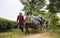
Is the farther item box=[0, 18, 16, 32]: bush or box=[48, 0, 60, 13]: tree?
box=[48, 0, 60, 13]: tree

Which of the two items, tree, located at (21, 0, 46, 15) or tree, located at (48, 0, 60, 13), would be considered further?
tree, located at (21, 0, 46, 15)

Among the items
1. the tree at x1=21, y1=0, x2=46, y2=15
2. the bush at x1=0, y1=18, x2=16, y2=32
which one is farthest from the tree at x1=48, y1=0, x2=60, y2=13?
the bush at x1=0, y1=18, x2=16, y2=32

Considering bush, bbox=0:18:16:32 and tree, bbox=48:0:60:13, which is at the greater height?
tree, bbox=48:0:60:13

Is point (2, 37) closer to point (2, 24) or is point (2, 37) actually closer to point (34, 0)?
point (2, 24)

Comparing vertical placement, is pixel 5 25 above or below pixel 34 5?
below

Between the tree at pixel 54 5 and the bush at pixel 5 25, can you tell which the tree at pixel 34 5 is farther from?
the bush at pixel 5 25

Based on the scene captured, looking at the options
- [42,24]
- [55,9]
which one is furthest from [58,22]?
[42,24]

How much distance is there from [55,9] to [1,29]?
632cm

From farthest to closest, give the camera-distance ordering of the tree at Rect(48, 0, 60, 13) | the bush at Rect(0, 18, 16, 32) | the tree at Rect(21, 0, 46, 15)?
the tree at Rect(21, 0, 46, 15) < the tree at Rect(48, 0, 60, 13) < the bush at Rect(0, 18, 16, 32)

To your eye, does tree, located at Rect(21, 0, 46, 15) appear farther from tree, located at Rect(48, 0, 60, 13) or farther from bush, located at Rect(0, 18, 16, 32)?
bush, located at Rect(0, 18, 16, 32)

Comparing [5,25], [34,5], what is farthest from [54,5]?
[5,25]

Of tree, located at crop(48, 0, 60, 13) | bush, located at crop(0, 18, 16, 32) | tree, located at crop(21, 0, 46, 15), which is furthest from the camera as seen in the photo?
tree, located at crop(21, 0, 46, 15)

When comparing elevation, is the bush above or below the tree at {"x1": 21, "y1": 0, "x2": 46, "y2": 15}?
below

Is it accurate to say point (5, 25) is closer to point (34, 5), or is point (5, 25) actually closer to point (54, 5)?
point (54, 5)
